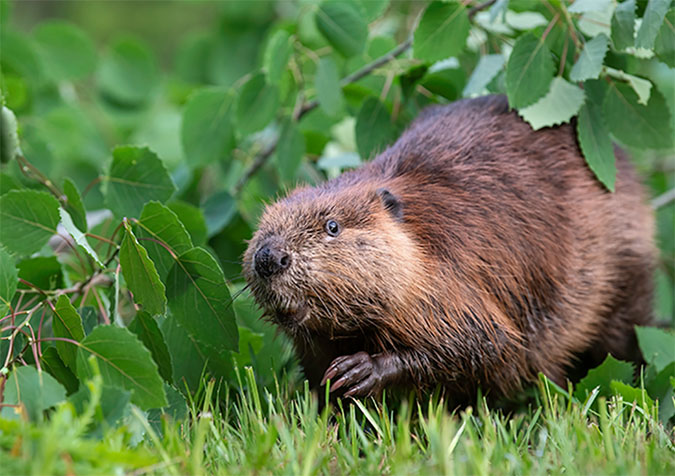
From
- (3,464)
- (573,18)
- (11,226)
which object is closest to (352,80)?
(573,18)

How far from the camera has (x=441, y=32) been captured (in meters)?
2.83

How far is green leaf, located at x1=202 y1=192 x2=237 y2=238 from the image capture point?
3.31 meters

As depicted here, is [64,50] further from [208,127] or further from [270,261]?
[270,261]

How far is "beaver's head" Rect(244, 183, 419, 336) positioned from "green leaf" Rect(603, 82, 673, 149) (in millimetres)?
919

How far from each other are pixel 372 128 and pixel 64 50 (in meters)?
2.04

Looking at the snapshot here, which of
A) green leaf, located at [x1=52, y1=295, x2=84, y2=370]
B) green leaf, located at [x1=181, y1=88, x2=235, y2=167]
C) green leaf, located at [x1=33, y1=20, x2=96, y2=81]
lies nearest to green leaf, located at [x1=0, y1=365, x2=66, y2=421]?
green leaf, located at [x1=52, y1=295, x2=84, y2=370]

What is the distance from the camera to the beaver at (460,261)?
2260 millimetres

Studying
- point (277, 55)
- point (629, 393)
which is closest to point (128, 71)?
point (277, 55)

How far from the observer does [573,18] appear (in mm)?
2768

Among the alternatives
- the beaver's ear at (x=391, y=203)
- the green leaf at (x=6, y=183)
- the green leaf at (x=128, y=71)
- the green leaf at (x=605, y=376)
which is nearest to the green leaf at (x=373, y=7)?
the beaver's ear at (x=391, y=203)

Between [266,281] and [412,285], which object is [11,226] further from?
[412,285]

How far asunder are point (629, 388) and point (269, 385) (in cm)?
108

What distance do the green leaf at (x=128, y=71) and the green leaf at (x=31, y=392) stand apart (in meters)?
3.44

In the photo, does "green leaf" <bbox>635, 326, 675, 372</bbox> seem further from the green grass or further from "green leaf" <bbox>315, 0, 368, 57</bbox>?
"green leaf" <bbox>315, 0, 368, 57</bbox>
